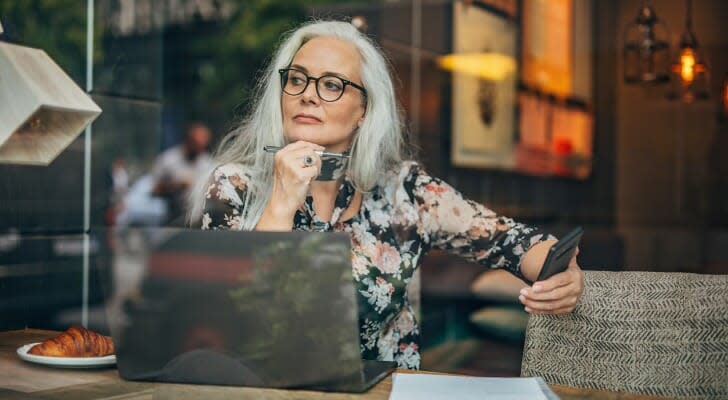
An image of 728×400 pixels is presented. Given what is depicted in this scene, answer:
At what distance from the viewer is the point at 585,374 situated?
153 cm

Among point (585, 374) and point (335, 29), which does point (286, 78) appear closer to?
point (335, 29)

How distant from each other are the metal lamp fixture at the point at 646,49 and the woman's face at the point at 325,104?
3730 mm

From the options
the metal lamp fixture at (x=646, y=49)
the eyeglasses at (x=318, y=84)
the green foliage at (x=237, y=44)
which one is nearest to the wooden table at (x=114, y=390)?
the eyeglasses at (x=318, y=84)

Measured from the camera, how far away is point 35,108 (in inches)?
54.0

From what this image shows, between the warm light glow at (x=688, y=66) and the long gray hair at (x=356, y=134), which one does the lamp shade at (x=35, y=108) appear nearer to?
the long gray hair at (x=356, y=134)

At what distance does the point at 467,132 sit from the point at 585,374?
4.39 meters

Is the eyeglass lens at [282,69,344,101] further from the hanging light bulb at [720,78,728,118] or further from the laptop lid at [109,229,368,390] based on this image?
the hanging light bulb at [720,78,728,118]

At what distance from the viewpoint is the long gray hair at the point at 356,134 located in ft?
5.96

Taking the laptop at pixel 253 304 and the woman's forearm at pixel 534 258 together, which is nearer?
the laptop at pixel 253 304

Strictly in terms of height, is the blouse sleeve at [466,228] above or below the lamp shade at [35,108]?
below

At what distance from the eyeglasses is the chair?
0.64 m

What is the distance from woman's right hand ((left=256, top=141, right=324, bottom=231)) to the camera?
59.9 inches

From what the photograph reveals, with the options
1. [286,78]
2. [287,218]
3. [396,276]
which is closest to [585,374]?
[396,276]

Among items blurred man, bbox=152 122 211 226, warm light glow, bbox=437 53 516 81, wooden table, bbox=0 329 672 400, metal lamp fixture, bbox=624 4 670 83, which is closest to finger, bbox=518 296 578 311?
wooden table, bbox=0 329 672 400
